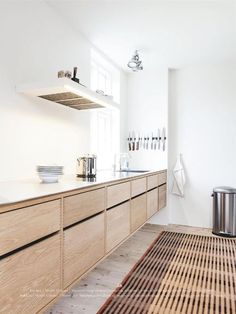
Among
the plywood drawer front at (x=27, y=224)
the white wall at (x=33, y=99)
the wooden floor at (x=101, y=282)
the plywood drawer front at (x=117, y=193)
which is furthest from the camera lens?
the plywood drawer front at (x=117, y=193)

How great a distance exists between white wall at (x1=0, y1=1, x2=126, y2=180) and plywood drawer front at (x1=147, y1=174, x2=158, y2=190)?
38.2 inches

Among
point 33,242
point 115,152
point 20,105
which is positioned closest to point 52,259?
point 33,242

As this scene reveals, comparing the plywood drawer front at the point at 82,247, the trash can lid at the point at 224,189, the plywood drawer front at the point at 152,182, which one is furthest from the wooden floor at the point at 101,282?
the trash can lid at the point at 224,189

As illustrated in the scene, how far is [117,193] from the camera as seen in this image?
2.31m

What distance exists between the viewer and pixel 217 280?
2268 mm

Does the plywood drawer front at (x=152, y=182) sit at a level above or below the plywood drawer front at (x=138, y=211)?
above

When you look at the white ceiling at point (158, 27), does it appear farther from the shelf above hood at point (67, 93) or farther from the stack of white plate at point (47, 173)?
the stack of white plate at point (47, 173)

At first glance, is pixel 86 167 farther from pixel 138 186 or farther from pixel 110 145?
pixel 110 145

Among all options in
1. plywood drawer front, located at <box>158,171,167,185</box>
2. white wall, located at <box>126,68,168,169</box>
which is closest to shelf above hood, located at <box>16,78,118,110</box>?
plywood drawer front, located at <box>158,171,167,185</box>

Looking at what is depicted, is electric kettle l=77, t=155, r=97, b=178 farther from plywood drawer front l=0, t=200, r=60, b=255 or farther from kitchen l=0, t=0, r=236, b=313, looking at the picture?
plywood drawer front l=0, t=200, r=60, b=255

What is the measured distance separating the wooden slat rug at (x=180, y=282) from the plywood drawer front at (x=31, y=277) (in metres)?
0.56

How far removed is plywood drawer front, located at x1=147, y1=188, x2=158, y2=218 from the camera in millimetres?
3275

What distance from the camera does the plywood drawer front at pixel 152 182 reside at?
10.7 feet

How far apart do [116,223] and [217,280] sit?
101 centimetres
